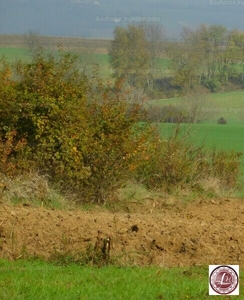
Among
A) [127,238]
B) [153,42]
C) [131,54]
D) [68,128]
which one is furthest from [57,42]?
[127,238]

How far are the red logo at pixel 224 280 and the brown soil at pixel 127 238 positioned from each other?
2.40 m

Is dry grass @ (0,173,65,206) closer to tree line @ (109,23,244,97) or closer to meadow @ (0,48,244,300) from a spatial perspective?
meadow @ (0,48,244,300)

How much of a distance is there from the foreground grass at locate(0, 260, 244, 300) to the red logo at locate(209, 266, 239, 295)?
23 cm

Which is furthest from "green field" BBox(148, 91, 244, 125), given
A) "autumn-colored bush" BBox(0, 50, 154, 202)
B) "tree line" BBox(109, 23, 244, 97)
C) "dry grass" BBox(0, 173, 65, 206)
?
"dry grass" BBox(0, 173, 65, 206)

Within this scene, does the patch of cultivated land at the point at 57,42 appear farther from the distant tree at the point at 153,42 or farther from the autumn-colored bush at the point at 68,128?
the autumn-colored bush at the point at 68,128

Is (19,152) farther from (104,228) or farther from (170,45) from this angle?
(170,45)

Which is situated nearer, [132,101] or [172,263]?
[172,263]

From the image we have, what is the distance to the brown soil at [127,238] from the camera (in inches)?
423

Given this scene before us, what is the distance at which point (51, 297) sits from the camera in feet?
26.5

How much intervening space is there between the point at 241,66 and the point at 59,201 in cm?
4252

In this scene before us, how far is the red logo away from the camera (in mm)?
8008

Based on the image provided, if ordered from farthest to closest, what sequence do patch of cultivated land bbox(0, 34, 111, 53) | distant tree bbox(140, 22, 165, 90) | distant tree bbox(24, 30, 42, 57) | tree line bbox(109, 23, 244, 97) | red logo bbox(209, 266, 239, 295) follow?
patch of cultivated land bbox(0, 34, 111, 53) < distant tree bbox(140, 22, 165, 90) < tree line bbox(109, 23, 244, 97) < distant tree bbox(24, 30, 42, 57) < red logo bbox(209, 266, 239, 295)

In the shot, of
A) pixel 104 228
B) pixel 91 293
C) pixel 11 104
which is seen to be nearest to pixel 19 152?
pixel 11 104

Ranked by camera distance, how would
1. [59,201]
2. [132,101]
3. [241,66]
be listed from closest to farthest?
1. [59,201]
2. [132,101]
3. [241,66]
